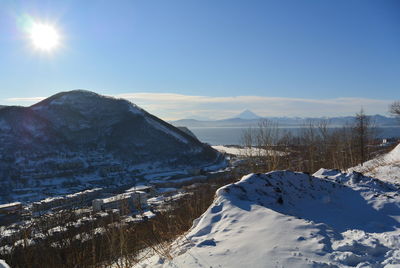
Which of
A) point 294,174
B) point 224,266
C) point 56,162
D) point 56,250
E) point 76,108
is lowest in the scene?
point 56,162

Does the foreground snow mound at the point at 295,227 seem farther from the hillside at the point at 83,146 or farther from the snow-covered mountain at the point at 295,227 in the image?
the hillside at the point at 83,146

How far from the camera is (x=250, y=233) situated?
5.34 meters

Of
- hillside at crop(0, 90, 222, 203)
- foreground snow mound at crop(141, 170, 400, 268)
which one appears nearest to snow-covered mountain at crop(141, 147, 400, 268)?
foreground snow mound at crop(141, 170, 400, 268)

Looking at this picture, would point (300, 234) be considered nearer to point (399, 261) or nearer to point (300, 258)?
point (300, 258)

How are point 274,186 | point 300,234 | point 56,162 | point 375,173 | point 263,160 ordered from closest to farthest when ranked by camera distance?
point 300,234 < point 274,186 < point 375,173 < point 263,160 < point 56,162

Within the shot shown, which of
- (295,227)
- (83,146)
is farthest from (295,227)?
(83,146)

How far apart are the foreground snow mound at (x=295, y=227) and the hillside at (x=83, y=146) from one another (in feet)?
200

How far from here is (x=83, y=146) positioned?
9225 cm

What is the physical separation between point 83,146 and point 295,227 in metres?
94.6

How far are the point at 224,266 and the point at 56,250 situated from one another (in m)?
6.45

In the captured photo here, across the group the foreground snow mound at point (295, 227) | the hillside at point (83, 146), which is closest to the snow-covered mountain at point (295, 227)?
the foreground snow mound at point (295, 227)

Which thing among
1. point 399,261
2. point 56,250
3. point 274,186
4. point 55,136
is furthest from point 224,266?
point 55,136

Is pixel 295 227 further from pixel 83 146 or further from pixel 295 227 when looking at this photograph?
pixel 83 146

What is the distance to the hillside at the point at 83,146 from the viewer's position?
229 ft
